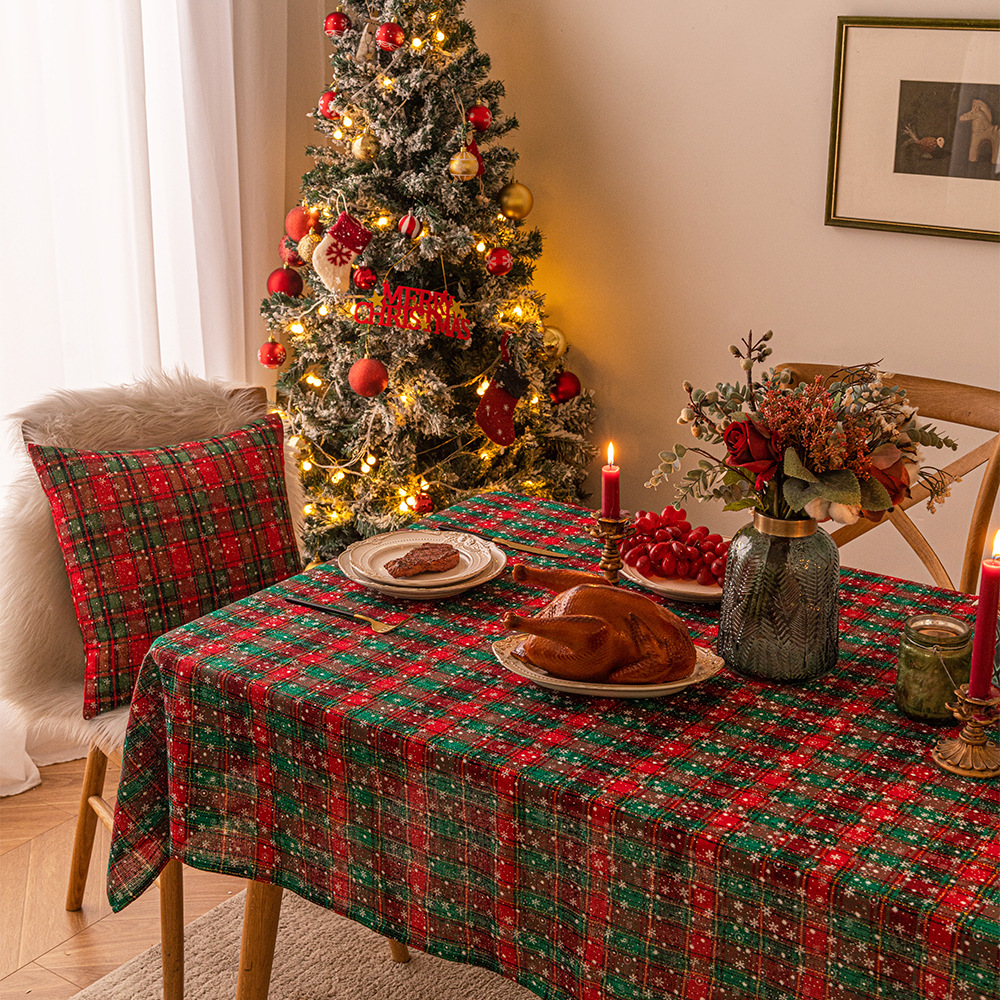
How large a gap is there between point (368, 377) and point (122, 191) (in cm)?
75

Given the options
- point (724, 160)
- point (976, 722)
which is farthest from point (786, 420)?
point (724, 160)

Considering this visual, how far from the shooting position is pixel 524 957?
1.24 meters

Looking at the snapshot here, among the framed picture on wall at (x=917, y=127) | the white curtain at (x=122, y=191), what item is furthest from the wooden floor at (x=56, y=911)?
the framed picture on wall at (x=917, y=127)

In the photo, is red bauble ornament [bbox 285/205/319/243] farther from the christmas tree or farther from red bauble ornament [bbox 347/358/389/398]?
red bauble ornament [bbox 347/358/389/398]

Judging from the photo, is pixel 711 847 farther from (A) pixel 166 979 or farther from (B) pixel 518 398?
(B) pixel 518 398

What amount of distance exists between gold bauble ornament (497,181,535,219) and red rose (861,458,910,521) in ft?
6.03

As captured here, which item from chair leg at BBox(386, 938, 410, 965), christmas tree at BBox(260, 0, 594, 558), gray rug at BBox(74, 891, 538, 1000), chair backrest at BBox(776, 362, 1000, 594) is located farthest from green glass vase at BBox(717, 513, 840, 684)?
christmas tree at BBox(260, 0, 594, 558)

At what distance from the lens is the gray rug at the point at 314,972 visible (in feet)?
6.55

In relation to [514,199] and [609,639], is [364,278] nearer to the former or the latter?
[514,199]

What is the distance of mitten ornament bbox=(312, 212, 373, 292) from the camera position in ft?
8.93

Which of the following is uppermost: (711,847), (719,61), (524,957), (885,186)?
(719,61)

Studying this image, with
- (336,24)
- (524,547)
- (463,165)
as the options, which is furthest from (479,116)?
(524,547)

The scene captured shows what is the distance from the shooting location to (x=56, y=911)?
2.26 m

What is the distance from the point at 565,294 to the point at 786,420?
2162mm
